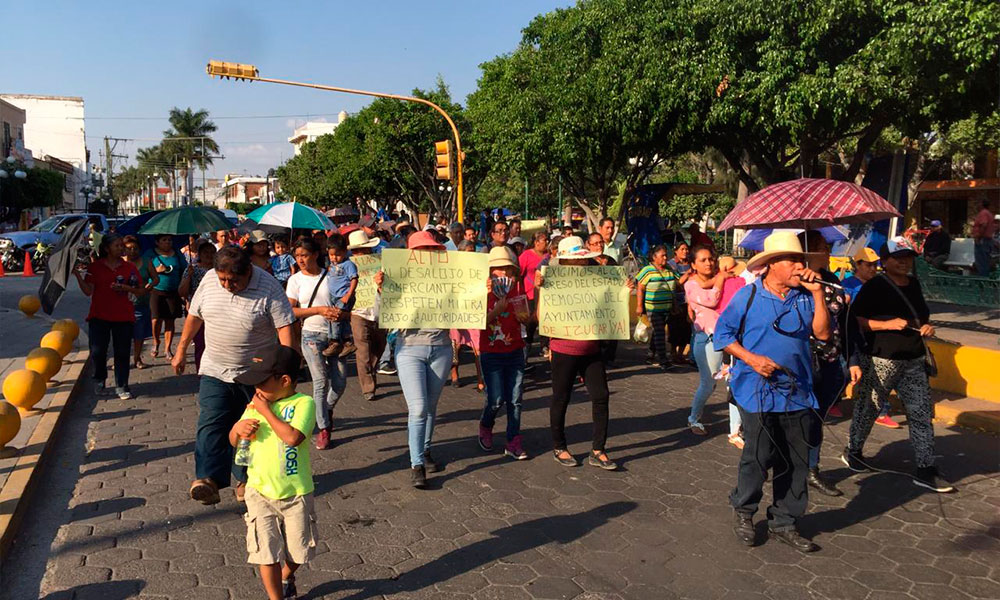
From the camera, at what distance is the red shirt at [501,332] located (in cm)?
605

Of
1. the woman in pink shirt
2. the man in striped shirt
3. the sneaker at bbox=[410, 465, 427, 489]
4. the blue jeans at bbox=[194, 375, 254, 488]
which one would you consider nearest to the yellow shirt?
the man in striped shirt

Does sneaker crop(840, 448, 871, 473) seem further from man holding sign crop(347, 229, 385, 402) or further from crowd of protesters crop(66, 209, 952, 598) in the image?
man holding sign crop(347, 229, 385, 402)

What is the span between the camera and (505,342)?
6.09 meters

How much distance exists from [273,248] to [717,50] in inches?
355

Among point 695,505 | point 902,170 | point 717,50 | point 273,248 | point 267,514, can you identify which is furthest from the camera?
point 717,50

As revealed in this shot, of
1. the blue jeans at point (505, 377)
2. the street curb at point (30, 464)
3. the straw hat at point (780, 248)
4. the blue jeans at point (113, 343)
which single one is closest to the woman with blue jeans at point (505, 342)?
the blue jeans at point (505, 377)

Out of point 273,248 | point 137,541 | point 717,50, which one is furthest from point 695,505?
point 717,50

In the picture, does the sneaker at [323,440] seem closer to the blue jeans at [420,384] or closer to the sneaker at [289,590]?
the blue jeans at [420,384]

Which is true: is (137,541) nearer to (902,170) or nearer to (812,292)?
(812,292)

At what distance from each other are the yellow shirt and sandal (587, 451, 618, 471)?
2.89 m

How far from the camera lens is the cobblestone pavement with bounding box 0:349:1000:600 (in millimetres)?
4125

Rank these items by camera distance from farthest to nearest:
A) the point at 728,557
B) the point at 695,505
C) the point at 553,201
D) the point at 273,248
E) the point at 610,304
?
the point at 553,201 < the point at 273,248 < the point at 610,304 < the point at 695,505 < the point at 728,557

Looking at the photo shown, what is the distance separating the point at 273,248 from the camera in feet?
36.2

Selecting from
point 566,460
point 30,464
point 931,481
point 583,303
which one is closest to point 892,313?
point 931,481
